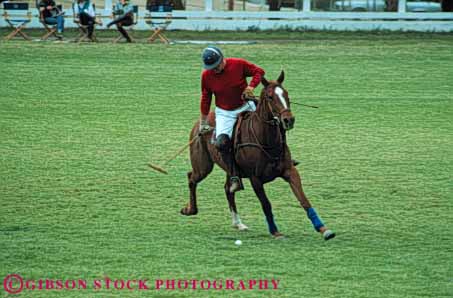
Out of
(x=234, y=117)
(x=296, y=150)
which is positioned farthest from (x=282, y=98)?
(x=296, y=150)

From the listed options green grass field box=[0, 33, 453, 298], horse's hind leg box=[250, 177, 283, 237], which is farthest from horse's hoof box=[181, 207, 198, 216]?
horse's hind leg box=[250, 177, 283, 237]

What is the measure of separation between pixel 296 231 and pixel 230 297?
271 centimetres

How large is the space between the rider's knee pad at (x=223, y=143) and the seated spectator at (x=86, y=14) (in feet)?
73.0

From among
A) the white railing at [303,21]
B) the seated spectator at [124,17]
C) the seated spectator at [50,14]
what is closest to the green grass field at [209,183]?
the seated spectator at [124,17]

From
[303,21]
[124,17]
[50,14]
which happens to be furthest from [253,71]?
[303,21]

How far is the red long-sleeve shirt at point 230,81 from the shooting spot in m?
11.3

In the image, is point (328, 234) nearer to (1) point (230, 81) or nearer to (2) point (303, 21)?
(1) point (230, 81)

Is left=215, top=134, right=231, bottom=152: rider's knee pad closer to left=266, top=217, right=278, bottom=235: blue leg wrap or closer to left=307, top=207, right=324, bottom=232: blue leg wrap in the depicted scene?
left=266, top=217, right=278, bottom=235: blue leg wrap

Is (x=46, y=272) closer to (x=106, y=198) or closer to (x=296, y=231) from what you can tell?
(x=296, y=231)

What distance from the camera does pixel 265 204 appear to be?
1098 cm

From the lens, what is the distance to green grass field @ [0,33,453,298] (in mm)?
9891

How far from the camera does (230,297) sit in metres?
8.96

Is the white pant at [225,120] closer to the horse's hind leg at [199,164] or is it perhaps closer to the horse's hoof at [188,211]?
the horse's hind leg at [199,164]

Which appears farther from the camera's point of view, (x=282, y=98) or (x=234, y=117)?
(x=234, y=117)
